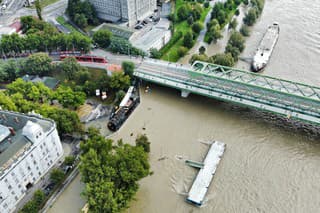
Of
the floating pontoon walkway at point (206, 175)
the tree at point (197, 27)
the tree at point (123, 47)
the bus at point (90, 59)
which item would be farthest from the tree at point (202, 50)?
the floating pontoon walkway at point (206, 175)

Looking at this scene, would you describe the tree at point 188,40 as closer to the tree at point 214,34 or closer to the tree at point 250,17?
the tree at point 214,34

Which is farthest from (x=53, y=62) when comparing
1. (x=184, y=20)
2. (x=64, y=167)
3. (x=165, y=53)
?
(x=184, y=20)

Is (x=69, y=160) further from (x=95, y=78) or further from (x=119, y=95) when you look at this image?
(x=95, y=78)

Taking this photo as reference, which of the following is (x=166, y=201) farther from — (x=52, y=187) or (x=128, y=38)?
(x=128, y=38)

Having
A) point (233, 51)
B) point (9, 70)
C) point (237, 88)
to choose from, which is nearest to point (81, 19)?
point (9, 70)

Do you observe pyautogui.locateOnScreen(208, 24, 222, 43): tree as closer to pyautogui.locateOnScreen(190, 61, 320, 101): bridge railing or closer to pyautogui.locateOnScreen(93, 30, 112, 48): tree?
pyautogui.locateOnScreen(190, 61, 320, 101): bridge railing
